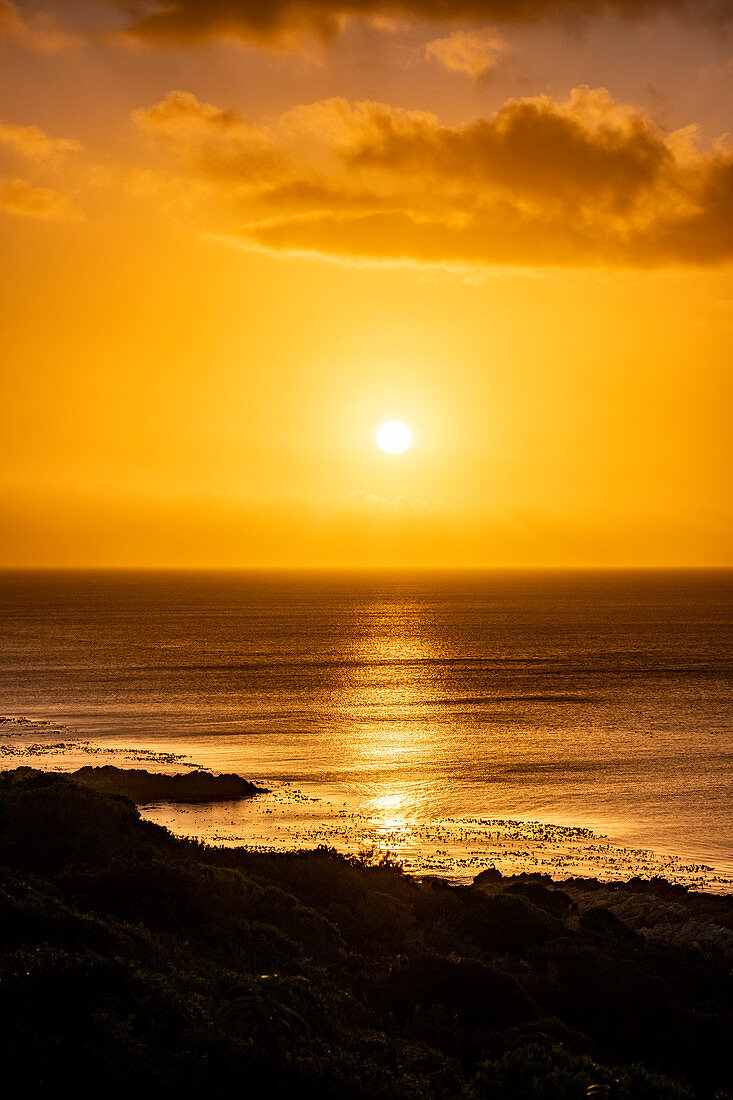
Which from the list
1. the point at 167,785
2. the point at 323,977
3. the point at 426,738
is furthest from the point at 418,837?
the point at 426,738

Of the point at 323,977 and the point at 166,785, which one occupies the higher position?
the point at 323,977

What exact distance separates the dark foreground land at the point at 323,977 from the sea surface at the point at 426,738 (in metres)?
8.71

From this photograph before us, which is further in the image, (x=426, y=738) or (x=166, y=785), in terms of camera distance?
(x=426, y=738)

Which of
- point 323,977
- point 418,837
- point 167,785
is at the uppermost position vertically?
point 323,977

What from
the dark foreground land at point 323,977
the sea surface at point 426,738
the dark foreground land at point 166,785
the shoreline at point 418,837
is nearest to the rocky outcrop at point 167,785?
the dark foreground land at point 166,785

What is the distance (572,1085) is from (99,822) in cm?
1784

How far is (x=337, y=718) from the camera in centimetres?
7781

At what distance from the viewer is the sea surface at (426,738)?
1585 inches

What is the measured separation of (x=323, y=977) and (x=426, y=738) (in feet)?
167

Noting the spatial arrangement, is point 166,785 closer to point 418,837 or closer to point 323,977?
point 418,837

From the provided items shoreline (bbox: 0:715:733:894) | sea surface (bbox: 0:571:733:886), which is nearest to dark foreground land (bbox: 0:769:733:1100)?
shoreline (bbox: 0:715:733:894)

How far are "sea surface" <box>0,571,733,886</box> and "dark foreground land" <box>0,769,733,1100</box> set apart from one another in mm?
8710

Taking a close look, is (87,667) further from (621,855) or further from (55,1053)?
(55,1053)

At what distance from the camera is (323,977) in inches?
750
